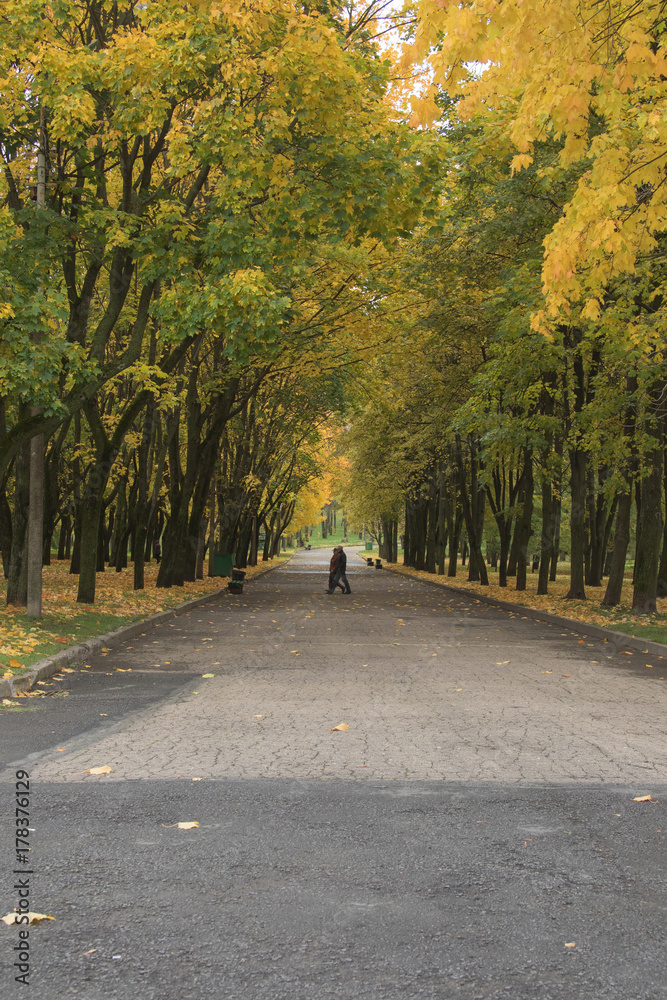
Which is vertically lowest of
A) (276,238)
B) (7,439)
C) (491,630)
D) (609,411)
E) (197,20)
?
(491,630)

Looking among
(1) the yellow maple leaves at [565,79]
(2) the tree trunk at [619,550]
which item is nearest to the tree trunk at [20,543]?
(1) the yellow maple leaves at [565,79]

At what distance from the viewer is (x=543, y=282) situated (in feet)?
24.6

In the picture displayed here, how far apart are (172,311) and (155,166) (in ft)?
18.6

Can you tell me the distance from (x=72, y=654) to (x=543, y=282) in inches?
282

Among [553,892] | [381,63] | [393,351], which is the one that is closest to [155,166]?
[381,63]

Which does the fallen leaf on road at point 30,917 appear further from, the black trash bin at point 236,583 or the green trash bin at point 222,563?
the green trash bin at point 222,563

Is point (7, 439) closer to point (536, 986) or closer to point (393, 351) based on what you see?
point (536, 986)

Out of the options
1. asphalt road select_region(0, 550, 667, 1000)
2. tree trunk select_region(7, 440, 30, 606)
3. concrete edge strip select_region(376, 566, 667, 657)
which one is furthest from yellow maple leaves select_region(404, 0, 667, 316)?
tree trunk select_region(7, 440, 30, 606)

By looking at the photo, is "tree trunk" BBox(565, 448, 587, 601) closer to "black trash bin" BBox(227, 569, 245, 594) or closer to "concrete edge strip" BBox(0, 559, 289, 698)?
"black trash bin" BBox(227, 569, 245, 594)

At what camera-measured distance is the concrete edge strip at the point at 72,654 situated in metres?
8.59

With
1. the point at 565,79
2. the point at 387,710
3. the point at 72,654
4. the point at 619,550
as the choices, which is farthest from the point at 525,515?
the point at 565,79

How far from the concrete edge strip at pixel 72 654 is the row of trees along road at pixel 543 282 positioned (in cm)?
605

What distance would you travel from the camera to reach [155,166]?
18.1m

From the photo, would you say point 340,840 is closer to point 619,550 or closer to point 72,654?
point 72,654
